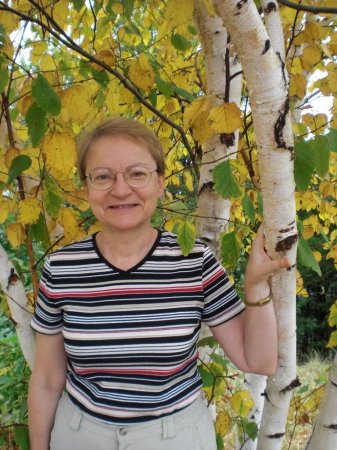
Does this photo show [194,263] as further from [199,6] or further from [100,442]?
[199,6]

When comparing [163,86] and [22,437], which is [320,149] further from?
[22,437]

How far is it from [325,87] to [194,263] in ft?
3.05

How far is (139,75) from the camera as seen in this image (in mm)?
1367

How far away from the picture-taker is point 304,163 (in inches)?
39.6

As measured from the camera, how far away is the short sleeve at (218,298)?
1140mm

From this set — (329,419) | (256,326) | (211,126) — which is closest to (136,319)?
(256,326)

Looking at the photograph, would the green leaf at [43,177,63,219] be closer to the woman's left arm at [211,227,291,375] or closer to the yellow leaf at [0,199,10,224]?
the yellow leaf at [0,199,10,224]

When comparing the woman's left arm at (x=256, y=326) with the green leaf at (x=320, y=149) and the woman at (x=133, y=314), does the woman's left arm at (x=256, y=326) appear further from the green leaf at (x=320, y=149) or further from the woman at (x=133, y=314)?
the green leaf at (x=320, y=149)

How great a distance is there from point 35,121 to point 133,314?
526 millimetres

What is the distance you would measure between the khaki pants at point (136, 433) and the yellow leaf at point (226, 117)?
72 cm

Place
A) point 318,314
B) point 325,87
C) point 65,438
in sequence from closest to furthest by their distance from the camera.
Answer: point 65,438
point 325,87
point 318,314

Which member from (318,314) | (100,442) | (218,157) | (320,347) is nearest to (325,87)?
(218,157)

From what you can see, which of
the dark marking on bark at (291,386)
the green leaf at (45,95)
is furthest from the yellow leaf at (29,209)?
the dark marking on bark at (291,386)

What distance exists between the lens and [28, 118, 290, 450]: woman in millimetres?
1104
